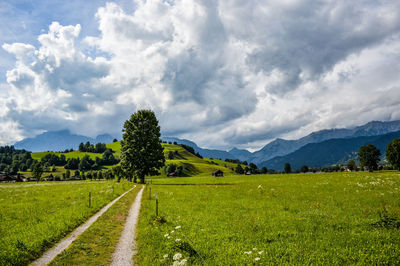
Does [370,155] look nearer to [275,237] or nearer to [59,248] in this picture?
[275,237]

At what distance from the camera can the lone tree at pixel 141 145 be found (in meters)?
56.2

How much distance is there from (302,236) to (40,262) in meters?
13.9

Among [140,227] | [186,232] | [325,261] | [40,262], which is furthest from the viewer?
[140,227]

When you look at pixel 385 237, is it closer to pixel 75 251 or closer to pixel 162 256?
pixel 162 256

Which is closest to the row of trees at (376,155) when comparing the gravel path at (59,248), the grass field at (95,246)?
the grass field at (95,246)

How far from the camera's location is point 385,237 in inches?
441

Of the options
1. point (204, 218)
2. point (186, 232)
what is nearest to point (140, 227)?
point (186, 232)

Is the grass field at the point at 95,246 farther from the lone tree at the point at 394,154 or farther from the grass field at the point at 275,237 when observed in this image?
the lone tree at the point at 394,154

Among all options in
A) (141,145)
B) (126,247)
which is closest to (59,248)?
(126,247)

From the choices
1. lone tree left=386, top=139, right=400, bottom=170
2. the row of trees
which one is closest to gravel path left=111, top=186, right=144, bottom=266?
lone tree left=386, top=139, right=400, bottom=170

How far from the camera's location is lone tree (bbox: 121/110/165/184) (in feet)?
184

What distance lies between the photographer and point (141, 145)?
5684 centimetres

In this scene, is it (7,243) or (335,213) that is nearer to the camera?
(7,243)

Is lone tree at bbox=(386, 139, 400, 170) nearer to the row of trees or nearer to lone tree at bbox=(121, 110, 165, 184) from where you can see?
the row of trees
